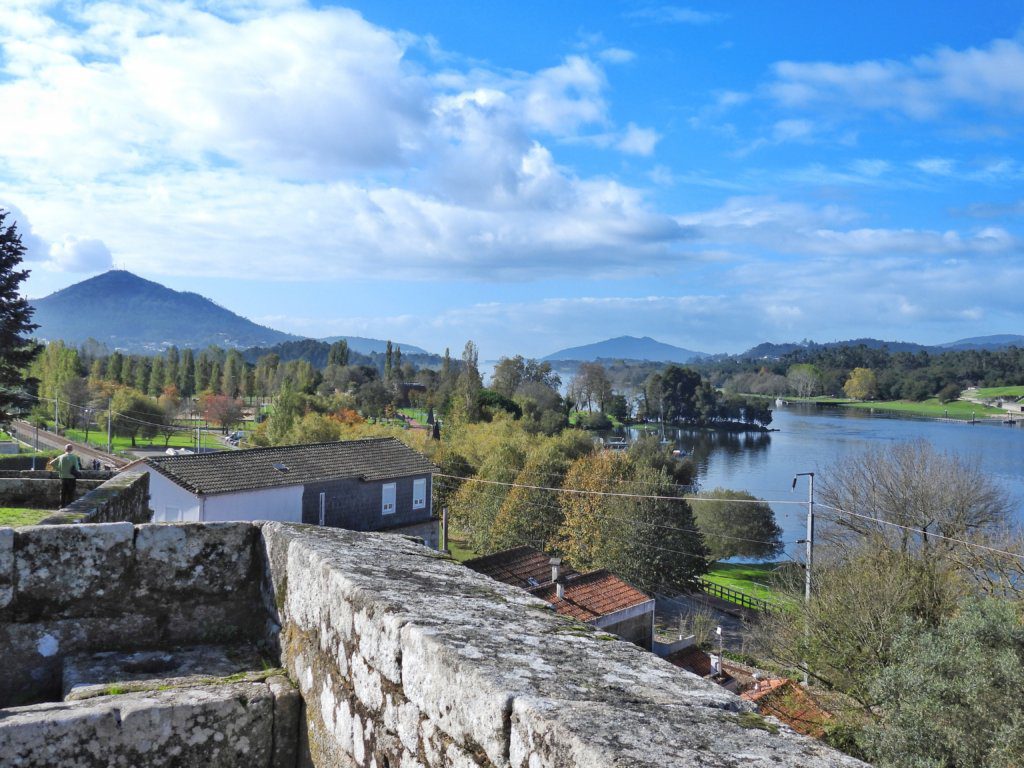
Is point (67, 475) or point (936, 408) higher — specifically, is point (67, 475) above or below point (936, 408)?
above

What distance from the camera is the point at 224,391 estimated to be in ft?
333

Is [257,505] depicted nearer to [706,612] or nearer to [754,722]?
[706,612]

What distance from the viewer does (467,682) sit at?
1.82 m

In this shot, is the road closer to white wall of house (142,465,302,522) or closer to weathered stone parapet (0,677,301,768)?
white wall of house (142,465,302,522)

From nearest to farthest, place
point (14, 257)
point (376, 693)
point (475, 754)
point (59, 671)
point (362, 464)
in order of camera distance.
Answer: point (475, 754) → point (376, 693) → point (59, 671) → point (362, 464) → point (14, 257)

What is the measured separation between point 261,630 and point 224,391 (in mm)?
105630

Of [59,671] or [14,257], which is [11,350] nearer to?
[14,257]

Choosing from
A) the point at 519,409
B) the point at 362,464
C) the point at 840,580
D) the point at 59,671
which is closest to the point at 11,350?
the point at 362,464

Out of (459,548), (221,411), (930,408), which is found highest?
(930,408)

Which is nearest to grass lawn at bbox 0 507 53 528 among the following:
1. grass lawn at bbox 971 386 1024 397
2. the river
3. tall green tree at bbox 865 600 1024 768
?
tall green tree at bbox 865 600 1024 768

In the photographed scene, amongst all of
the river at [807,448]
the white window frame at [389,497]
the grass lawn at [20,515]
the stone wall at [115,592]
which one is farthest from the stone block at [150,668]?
the river at [807,448]

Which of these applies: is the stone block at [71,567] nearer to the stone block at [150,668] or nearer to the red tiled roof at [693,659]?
the stone block at [150,668]

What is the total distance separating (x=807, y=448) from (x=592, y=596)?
6771 centimetres

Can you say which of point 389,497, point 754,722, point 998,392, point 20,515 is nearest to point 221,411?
point 389,497
